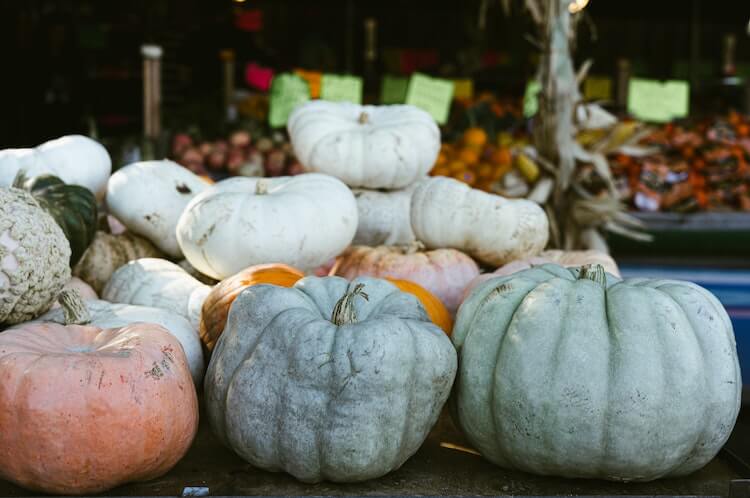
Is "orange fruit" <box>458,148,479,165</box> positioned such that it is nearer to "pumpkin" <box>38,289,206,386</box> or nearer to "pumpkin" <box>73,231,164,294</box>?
"pumpkin" <box>73,231,164,294</box>

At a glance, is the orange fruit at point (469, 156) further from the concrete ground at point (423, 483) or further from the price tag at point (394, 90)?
the concrete ground at point (423, 483)

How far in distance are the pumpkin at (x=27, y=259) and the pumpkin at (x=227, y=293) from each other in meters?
0.34

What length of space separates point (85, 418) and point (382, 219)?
60.5 inches

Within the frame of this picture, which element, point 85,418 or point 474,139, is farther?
point 474,139

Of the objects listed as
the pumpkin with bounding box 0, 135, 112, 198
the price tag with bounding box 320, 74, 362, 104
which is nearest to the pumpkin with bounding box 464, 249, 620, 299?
the pumpkin with bounding box 0, 135, 112, 198

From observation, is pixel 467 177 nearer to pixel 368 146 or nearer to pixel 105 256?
pixel 368 146

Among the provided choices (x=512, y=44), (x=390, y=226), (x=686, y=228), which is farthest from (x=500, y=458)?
(x=512, y=44)

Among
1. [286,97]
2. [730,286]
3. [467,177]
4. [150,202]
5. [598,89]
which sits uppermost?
[598,89]

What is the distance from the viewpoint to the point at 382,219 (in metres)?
2.79

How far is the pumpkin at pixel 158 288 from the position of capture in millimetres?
2168

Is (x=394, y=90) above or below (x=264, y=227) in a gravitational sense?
above

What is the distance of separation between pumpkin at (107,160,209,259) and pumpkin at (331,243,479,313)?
544mm

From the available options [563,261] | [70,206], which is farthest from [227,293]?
[563,261]

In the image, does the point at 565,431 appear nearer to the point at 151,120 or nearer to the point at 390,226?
the point at 390,226
